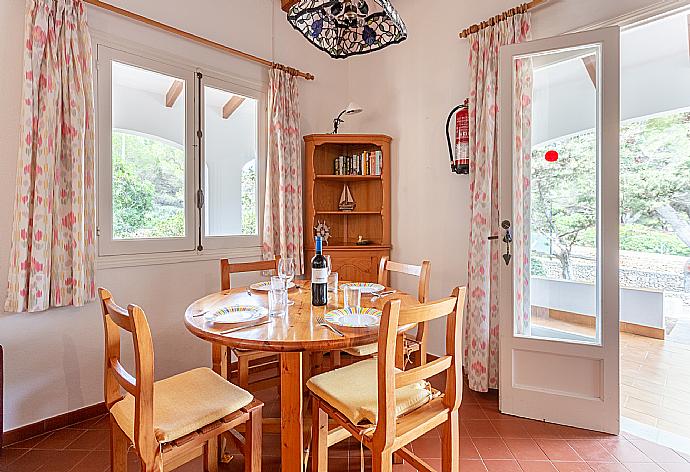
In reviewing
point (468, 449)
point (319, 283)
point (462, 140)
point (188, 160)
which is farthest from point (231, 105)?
point (468, 449)

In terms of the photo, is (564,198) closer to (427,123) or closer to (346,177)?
(427,123)

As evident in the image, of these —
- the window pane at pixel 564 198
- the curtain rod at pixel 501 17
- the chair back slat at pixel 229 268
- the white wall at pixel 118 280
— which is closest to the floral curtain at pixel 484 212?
the curtain rod at pixel 501 17

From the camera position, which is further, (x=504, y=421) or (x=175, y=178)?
(x=175, y=178)

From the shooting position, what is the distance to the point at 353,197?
3828 mm

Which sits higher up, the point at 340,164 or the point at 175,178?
the point at 340,164

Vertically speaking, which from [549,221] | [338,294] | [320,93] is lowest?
[338,294]

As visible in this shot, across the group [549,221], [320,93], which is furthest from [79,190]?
[549,221]

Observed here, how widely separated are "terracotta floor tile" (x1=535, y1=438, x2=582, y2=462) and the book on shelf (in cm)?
236

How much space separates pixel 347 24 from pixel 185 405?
70.2 inches

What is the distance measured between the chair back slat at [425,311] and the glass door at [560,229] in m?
1.21

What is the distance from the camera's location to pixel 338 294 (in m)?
2.12

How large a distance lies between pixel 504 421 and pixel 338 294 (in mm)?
1295

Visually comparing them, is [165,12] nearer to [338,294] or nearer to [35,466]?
[338,294]

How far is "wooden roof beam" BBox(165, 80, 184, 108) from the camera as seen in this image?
270cm
